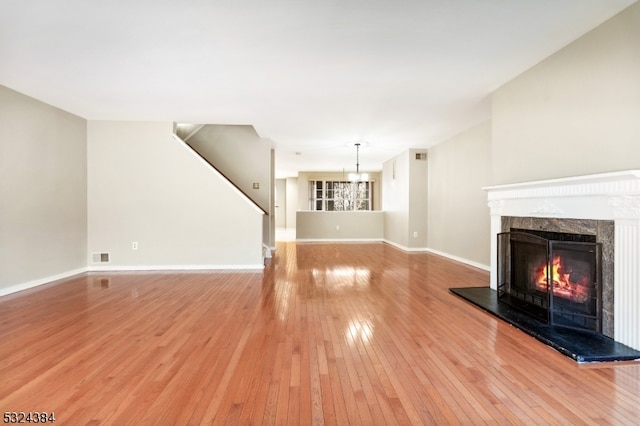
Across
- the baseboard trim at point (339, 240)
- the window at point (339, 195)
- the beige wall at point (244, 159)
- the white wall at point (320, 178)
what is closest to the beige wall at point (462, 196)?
the baseboard trim at point (339, 240)

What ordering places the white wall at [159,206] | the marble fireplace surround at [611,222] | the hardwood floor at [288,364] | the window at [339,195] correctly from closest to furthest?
the hardwood floor at [288,364] < the marble fireplace surround at [611,222] < the white wall at [159,206] < the window at [339,195]

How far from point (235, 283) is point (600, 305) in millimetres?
3834

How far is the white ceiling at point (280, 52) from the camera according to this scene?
2.12 metres

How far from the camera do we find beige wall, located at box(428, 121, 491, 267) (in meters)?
4.94

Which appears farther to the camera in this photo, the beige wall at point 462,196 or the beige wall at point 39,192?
the beige wall at point 462,196

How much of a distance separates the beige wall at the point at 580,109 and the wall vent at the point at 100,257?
19.7 ft

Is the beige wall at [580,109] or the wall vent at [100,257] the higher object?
the beige wall at [580,109]

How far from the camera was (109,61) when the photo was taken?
9.39ft

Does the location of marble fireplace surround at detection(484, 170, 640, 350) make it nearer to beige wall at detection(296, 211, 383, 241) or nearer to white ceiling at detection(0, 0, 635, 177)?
white ceiling at detection(0, 0, 635, 177)

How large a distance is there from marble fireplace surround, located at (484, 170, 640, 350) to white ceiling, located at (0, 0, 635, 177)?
1246mm

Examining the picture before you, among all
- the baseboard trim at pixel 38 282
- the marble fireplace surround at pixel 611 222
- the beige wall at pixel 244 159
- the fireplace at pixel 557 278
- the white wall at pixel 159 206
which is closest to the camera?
the marble fireplace surround at pixel 611 222

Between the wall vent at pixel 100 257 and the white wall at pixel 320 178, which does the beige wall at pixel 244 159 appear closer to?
the wall vent at pixel 100 257

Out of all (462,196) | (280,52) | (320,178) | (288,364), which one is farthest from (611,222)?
(320,178)

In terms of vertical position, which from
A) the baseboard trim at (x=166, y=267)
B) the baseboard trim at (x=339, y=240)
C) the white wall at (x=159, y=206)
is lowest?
the baseboard trim at (x=166, y=267)
